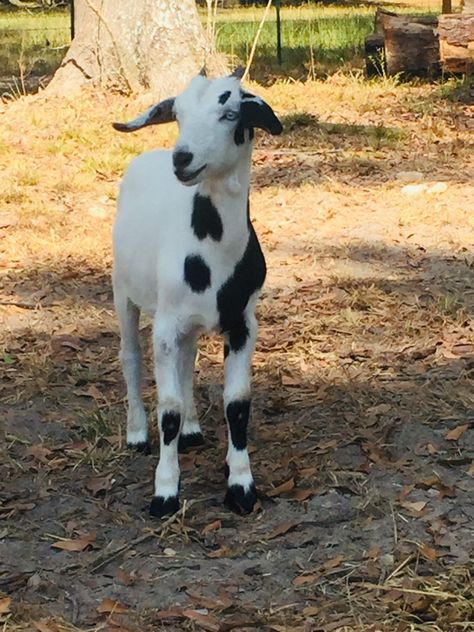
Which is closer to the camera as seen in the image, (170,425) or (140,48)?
(170,425)

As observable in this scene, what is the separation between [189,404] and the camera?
4.85 metres

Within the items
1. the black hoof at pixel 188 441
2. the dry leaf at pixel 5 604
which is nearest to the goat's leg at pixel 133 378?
the black hoof at pixel 188 441

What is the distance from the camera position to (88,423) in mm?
5094

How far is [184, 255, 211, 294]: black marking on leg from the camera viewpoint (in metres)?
4.04

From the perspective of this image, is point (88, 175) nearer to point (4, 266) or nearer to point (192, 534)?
point (4, 266)

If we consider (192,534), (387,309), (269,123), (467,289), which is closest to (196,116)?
(269,123)

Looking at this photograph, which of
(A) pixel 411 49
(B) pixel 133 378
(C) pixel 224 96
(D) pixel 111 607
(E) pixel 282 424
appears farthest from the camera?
(A) pixel 411 49

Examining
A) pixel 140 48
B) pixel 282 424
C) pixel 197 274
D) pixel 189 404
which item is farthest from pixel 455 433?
pixel 140 48

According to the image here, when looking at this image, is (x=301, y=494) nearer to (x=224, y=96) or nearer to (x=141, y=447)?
(x=141, y=447)

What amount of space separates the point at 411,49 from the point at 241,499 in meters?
10.3

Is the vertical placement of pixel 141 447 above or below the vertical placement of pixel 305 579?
below

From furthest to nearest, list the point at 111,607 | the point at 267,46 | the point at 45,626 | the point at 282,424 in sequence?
the point at 267,46 < the point at 282,424 < the point at 111,607 < the point at 45,626

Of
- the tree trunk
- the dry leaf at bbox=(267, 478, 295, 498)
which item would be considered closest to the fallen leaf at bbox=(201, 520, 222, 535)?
the dry leaf at bbox=(267, 478, 295, 498)

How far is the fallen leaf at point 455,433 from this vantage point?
15.7 ft
